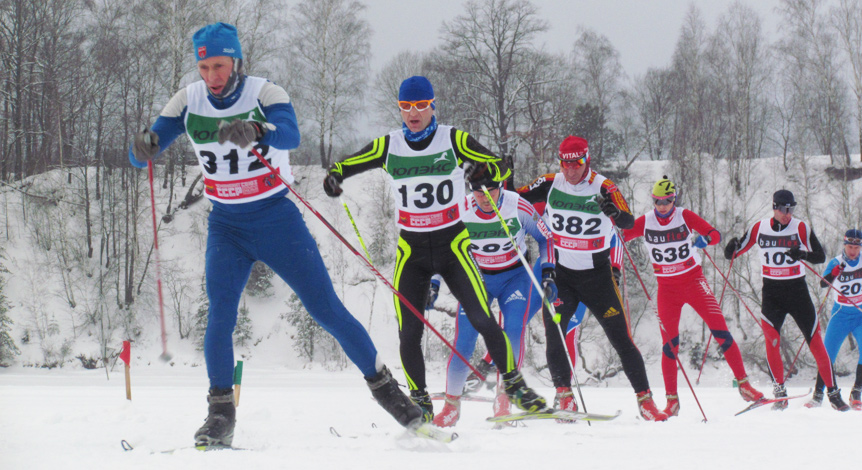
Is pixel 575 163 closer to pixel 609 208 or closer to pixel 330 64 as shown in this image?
pixel 609 208

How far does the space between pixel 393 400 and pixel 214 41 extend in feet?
6.58

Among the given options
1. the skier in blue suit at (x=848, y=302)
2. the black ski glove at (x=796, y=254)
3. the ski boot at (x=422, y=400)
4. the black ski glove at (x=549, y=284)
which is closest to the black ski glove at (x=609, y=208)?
the black ski glove at (x=549, y=284)

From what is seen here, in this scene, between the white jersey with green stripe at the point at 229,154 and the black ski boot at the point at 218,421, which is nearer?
the black ski boot at the point at 218,421

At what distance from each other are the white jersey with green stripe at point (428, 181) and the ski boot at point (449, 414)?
1558 mm

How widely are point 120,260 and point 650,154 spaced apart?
2504cm

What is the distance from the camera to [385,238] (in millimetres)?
22062

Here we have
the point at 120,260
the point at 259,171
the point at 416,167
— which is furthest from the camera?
the point at 120,260

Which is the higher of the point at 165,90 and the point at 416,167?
the point at 165,90

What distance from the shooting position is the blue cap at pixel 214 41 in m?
3.15

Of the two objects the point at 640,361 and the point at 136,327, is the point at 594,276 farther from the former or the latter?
the point at 136,327

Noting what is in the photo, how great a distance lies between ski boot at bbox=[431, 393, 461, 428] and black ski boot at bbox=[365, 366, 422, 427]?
52.8 inches

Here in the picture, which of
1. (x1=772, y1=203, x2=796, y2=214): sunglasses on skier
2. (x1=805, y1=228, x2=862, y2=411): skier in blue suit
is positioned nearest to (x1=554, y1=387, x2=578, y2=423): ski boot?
(x1=772, y1=203, x2=796, y2=214): sunglasses on skier

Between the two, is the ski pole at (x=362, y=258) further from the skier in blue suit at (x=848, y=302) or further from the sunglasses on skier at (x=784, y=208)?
the skier in blue suit at (x=848, y=302)

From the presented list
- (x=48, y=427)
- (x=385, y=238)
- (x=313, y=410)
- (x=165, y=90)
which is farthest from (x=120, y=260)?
(x=48, y=427)
